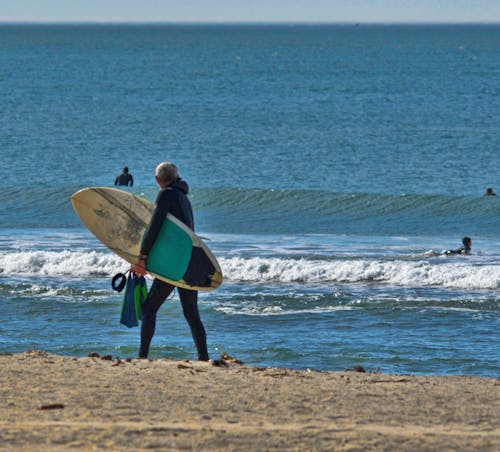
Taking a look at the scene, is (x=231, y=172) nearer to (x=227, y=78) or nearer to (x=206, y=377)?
(x=206, y=377)

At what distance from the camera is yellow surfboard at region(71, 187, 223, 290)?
903 centimetres

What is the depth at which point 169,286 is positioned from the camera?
907cm

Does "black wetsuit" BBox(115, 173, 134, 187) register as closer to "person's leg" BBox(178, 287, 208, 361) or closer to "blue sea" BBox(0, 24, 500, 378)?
"blue sea" BBox(0, 24, 500, 378)

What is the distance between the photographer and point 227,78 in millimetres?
93562

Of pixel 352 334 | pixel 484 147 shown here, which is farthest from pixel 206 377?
pixel 484 147

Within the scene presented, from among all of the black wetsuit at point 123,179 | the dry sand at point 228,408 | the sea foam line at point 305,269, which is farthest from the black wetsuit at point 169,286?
the black wetsuit at point 123,179

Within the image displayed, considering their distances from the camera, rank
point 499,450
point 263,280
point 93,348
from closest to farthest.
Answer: point 499,450
point 93,348
point 263,280

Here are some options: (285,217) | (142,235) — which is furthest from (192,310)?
(285,217)

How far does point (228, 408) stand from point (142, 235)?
2856 mm

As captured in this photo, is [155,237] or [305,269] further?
[305,269]

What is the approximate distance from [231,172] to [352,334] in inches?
985

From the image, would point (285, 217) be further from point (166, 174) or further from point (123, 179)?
point (166, 174)

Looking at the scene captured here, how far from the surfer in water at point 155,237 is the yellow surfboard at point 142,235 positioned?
0.07m

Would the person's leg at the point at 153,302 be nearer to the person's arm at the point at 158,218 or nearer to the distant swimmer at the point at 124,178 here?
the person's arm at the point at 158,218
